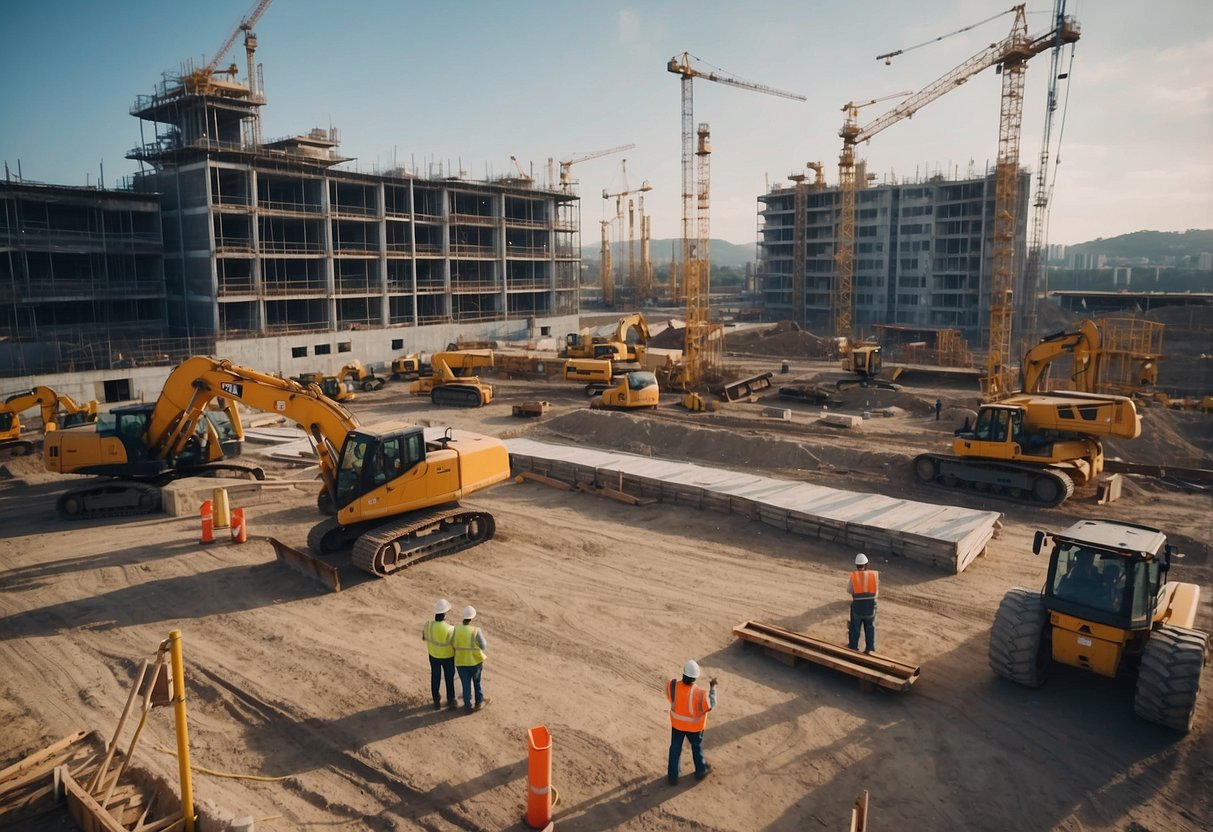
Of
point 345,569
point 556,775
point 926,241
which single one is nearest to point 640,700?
point 556,775

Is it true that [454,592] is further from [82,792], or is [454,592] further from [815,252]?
[815,252]

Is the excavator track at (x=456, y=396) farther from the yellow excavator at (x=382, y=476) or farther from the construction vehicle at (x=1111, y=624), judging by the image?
the construction vehicle at (x=1111, y=624)

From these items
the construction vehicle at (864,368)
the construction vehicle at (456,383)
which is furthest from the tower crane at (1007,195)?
the construction vehicle at (456,383)

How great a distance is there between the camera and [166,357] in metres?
42.0

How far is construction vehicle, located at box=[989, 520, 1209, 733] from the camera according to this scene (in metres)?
9.63

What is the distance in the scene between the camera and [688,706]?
861 centimetres

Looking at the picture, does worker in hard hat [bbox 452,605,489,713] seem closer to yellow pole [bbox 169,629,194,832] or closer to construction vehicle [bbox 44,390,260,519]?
yellow pole [bbox 169,629,194,832]

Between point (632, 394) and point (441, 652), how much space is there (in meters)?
24.6

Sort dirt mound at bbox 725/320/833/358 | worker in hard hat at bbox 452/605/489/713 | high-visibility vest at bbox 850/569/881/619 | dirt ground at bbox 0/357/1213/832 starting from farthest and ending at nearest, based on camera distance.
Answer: dirt mound at bbox 725/320/833/358 < high-visibility vest at bbox 850/569/881/619 < worker in hard hat at bbox 452/605/489/713 < dirt ground at bbox 0/357/1213/832

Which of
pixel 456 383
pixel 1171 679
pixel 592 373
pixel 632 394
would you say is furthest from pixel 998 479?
pixel 456 383

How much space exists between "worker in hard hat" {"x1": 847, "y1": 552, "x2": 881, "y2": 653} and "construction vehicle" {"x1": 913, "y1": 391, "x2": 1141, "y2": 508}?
11.9m

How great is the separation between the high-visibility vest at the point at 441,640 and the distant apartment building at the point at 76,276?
36518 mm

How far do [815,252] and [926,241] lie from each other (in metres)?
12.2

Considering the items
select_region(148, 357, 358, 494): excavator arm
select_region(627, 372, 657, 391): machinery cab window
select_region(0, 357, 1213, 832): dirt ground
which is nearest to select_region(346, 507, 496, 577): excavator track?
select_region(0, 357, 1213, 832): dirt ground
